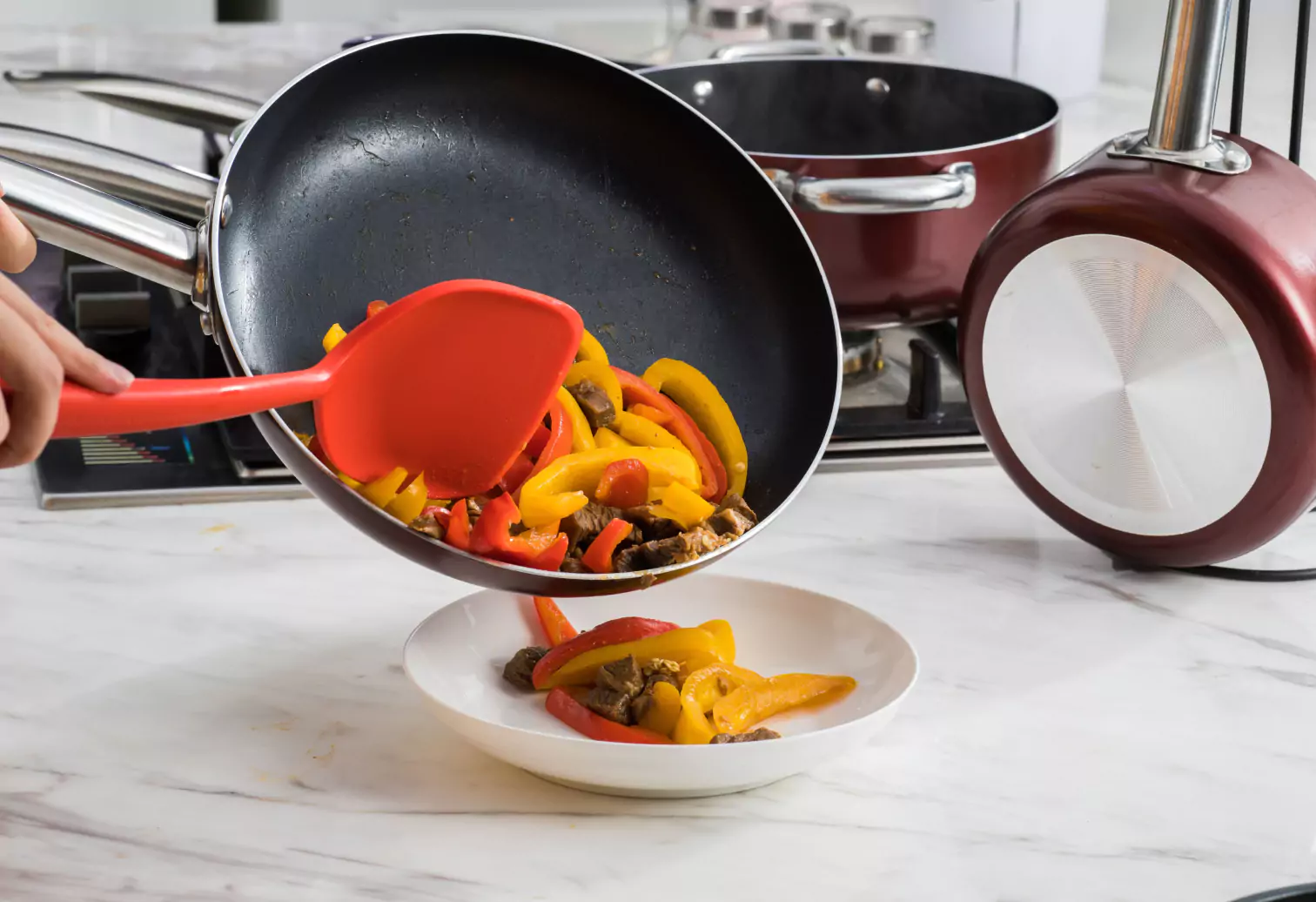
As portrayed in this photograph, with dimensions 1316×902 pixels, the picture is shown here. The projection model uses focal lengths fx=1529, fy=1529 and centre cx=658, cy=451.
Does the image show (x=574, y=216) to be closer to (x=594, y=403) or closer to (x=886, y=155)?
(x=594, y=403)

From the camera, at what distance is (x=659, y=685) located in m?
0.81

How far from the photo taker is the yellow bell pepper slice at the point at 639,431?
92 cm

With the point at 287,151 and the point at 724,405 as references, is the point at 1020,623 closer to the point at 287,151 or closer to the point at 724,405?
the point at 724,405

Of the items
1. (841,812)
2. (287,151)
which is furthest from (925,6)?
(841,812)

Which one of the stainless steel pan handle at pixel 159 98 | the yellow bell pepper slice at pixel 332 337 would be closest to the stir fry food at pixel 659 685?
the yellow bell pepper slice at pixel 332 337

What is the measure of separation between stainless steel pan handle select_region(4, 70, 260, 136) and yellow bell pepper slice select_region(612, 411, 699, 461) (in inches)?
17.7

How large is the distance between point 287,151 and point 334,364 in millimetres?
199

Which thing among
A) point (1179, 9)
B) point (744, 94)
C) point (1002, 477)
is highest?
point (1179, 9)

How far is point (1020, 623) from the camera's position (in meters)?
1.00

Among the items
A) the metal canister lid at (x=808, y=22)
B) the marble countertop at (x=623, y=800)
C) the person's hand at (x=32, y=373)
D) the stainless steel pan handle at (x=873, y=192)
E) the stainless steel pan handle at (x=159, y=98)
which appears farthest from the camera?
the metal canister lid at (x=808, y=22)

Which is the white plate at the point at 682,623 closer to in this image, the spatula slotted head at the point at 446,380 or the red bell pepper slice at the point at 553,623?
the red bell pepper slice at the point at 553,623

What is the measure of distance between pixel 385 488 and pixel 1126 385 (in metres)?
0.50

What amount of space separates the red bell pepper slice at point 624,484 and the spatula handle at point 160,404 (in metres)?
0.24

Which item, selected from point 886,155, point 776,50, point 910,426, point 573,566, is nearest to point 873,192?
point 886,155
